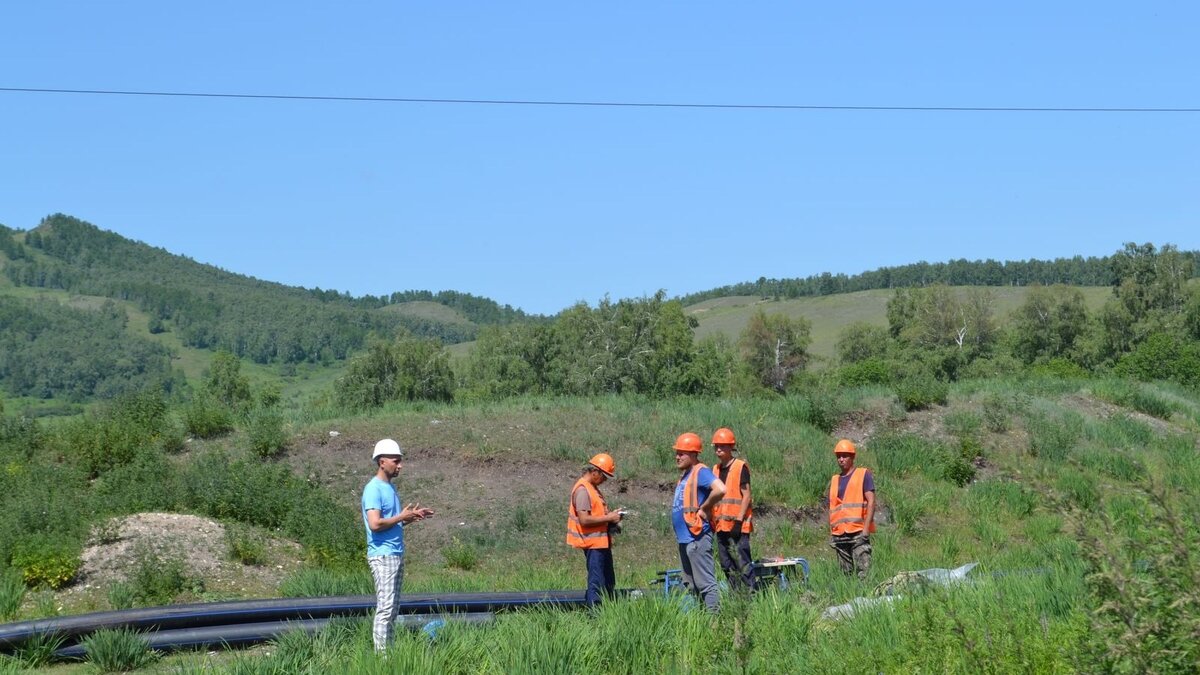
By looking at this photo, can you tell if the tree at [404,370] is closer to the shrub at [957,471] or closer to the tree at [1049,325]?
the tree at [1049,325]

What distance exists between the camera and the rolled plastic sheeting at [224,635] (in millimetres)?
10508

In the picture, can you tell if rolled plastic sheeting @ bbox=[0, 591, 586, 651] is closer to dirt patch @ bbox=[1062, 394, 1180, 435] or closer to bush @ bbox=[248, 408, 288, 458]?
bush @ bbox=[248, 408, 288, 458]

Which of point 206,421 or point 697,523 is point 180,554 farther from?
point 697,523

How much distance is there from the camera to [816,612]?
10.1 metres

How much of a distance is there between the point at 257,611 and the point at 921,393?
19709 mm

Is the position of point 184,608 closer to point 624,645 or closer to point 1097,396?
point 624,645

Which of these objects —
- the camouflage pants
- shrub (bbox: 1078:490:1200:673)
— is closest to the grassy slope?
the camouflage pants

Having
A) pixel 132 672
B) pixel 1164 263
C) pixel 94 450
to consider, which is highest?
pixel 1164 263

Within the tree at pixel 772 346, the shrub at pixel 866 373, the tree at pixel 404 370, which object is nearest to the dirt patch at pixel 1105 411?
the shrub at pixel 866 373

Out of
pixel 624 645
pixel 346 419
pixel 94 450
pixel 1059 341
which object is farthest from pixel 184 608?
pixel 1059 341

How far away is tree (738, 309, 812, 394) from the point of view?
333 feet

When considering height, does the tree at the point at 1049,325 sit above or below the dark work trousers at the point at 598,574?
above

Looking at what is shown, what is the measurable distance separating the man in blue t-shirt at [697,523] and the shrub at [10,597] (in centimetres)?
738

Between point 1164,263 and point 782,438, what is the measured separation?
8007 cm
